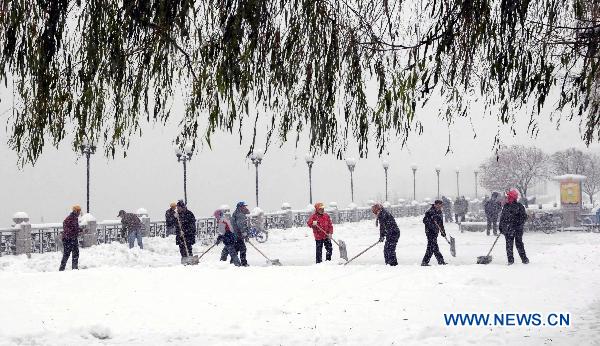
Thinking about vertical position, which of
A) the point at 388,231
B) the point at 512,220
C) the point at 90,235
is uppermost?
the point at 512,220

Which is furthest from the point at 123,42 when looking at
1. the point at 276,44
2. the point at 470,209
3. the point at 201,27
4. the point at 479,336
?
the point at 470,209

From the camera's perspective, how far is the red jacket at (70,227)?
14.0 meters

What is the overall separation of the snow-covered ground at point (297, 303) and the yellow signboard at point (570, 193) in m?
15.3

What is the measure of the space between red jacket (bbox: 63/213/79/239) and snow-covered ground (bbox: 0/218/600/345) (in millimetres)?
2334

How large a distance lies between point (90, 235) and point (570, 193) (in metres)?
21.3

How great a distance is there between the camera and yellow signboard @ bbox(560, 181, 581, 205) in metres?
28.0

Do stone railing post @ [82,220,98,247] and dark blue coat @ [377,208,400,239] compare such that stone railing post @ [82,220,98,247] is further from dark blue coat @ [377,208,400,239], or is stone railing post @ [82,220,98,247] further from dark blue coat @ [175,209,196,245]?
dark blue coat @ [377,208,400,239]

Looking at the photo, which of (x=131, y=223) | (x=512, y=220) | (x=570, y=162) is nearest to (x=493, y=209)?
(x=512, y=220)

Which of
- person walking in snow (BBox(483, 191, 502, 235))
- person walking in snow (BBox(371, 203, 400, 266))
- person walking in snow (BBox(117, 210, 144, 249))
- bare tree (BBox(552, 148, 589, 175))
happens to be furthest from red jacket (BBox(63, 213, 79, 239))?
bare tree (BBox(552, 148, 589, 175))

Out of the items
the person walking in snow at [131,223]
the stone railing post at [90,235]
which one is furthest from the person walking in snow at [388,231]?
the stone railing post at [90,235]

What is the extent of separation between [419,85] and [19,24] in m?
2.10

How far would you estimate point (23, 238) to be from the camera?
1878 cm

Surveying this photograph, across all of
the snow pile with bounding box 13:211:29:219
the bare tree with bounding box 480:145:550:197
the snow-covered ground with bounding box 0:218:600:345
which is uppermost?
the bare tree with bounding box 480:145:550:197

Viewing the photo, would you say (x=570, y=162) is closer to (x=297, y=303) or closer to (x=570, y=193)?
(x=570, y=193)
